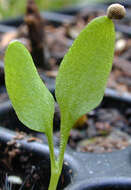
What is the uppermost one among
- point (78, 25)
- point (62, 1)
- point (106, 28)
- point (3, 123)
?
point (106, 28)

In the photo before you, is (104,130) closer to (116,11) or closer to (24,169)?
(24,169)

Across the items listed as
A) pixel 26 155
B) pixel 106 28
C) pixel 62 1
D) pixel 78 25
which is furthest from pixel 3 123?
pixel 62 1

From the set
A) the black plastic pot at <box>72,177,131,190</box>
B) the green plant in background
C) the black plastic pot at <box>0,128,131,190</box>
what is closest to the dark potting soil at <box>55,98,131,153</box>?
the black plastic pot at <box>0,128,131,190</box>

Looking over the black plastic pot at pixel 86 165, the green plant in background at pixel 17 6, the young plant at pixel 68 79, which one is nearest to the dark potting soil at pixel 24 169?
the black plastic pot at pixel 86 165

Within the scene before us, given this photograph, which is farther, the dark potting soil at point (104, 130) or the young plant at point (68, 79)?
the dark potting soil at point (104, 130)

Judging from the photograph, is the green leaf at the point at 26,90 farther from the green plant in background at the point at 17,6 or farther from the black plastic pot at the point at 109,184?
the green plant in background at the point at 17,6

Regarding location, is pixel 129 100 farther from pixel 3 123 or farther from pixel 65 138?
pixel 65 138

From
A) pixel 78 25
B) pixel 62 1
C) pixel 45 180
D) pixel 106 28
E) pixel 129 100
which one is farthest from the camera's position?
pixel 62 1

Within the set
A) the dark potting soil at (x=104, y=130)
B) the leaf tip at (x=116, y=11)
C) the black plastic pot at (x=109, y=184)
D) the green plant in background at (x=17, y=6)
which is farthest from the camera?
the green plant in background at (x=17, y=6)
